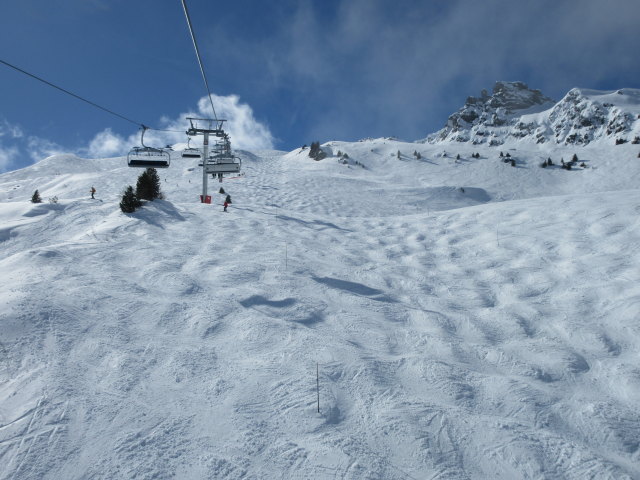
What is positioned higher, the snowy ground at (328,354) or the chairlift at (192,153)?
the chairlift at (192,153)

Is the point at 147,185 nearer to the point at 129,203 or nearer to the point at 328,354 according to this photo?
the point at 129,203

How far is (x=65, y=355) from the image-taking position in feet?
13.1

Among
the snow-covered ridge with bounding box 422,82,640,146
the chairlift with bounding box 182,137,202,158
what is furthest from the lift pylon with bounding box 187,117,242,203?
the snow-covered ridge with bounding box 422,82,640,146

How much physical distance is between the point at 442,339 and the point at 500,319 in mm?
1290

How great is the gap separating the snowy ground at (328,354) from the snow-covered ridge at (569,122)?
55.1m

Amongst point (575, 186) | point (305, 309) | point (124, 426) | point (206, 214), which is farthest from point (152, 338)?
point (575, 186)

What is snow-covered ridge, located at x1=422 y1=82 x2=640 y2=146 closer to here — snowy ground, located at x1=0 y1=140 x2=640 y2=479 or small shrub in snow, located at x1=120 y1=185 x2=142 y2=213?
snowy ground, located at x1=0 y1=140 x2=640 y2=479

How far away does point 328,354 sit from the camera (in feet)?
14.6

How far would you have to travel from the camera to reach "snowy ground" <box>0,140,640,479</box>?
9.74 ft

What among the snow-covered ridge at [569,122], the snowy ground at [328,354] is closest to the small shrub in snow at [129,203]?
the snowy ground at [328,354]

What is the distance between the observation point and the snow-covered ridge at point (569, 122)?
50.8 m

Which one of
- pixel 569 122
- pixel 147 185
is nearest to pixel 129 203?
pixel 147 185

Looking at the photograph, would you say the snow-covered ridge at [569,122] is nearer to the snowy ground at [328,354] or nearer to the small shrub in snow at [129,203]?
the snowy ground at [328,354]

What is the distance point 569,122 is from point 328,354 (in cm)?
7265
